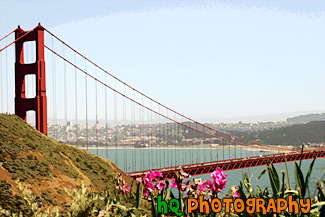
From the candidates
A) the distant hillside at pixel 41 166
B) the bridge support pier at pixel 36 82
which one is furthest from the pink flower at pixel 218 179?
the bridge support pier at pixel 36 82

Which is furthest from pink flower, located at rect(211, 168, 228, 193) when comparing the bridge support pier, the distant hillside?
the bridge support pier

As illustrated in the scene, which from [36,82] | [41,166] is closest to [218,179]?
[41,166]

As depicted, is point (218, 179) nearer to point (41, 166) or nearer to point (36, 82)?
point (41, 166)

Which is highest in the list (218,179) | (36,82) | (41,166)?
(36,82)

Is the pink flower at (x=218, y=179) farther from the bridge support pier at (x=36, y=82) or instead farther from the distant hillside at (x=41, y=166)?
the bridge support pier at (x=36, y=82)

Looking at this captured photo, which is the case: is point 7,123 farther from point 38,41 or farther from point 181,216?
point 181,216

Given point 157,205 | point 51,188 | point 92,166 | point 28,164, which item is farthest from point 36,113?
point 157,205

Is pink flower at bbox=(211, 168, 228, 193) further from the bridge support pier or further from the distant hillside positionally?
the bridge support pier
